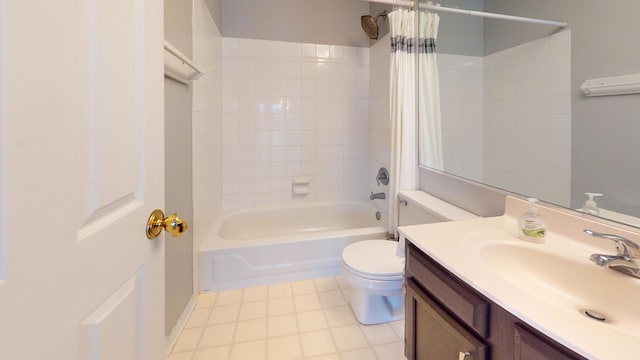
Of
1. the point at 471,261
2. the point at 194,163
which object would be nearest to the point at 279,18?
the point at 194,163

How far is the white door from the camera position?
35 cm

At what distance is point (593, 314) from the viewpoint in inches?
30.4

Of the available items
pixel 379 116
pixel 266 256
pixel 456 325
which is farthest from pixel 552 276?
pixel 379 116

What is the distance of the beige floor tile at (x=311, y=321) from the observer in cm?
165

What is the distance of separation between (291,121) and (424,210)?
1666 mm

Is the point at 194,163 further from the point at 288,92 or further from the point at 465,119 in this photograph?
the point at 465,119

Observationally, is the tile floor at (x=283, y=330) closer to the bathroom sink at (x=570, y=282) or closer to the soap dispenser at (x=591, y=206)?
the bathroom sink at (x=570, y=282)

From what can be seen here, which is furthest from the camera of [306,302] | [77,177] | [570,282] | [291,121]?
[291,121]

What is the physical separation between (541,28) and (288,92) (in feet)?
6.55

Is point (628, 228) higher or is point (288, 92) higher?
point (288, 92)

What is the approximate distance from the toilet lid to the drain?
838mm

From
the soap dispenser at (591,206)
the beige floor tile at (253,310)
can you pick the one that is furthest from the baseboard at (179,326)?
the soap dispenser at (591,206)

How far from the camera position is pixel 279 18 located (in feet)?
9.07

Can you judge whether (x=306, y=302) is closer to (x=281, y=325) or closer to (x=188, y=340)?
(x=281, y=325)
